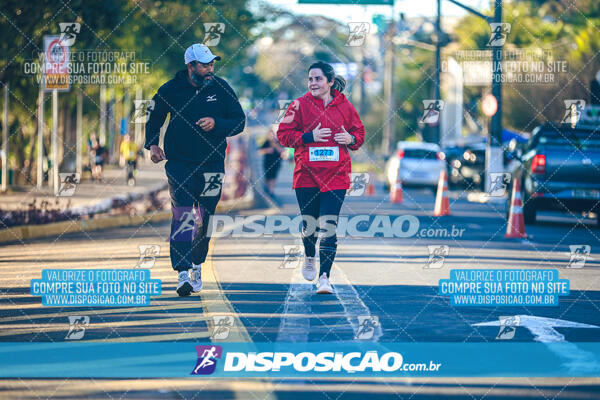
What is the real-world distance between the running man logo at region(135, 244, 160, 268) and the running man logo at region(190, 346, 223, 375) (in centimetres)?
534

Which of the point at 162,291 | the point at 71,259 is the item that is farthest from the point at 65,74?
the point at 162,291

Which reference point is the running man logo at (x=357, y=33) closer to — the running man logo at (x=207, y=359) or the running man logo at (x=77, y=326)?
the running man logo at (x=77, y=326)

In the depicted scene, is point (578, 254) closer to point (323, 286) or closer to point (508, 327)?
point (323, 286)

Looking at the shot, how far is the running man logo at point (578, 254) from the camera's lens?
12.9 m

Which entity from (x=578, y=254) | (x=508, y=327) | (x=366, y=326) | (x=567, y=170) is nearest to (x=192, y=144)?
(x=366, y=326)

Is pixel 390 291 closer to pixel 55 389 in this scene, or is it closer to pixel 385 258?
pixel 385 258

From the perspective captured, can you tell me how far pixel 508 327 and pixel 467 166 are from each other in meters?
27.6

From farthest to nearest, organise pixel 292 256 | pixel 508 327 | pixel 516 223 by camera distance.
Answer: pixel 516 223 → pixel 292 256 → pixel 508 327

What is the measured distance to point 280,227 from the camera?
19266mm

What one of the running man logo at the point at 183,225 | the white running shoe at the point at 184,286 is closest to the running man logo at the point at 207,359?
the white running shoe at the point at 184,286

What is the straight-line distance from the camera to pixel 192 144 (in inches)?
379

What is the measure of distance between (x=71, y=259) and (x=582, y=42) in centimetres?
3381

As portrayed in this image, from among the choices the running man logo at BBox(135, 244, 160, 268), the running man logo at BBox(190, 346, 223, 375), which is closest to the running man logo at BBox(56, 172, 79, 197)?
the running man logo at BBox(135, 244, 160, 268)

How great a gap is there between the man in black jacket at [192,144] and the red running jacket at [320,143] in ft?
1.52
